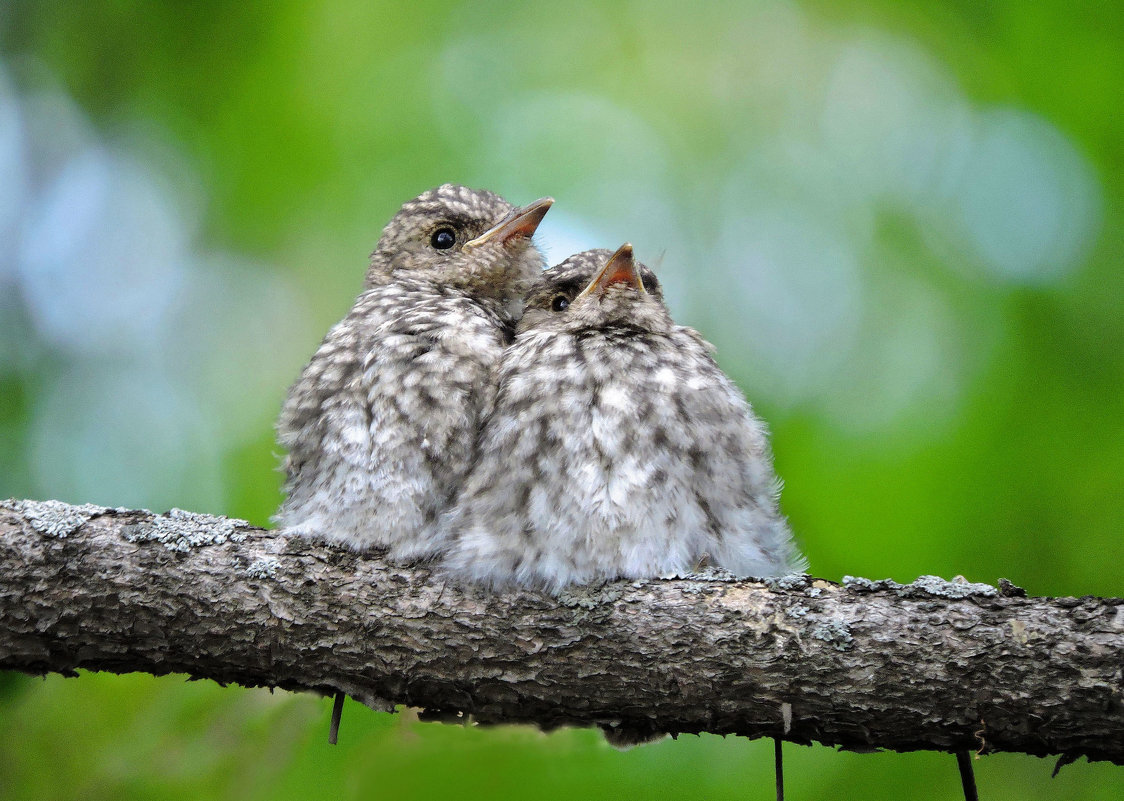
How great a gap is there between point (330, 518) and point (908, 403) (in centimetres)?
194

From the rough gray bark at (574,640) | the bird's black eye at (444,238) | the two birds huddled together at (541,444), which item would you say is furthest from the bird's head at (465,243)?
the rough gray bark at (574,640)

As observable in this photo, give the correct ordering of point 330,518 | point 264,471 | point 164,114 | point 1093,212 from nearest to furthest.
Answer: point 330,518
point 1093,212
point 264,471
point 164,114

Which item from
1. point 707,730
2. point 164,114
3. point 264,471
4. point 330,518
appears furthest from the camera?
point 164,114

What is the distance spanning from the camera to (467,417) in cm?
276

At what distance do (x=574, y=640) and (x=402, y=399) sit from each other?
806 millimetres

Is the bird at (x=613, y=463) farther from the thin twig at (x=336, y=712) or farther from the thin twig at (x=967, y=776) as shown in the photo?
the thin twig at (x=967, y=776)

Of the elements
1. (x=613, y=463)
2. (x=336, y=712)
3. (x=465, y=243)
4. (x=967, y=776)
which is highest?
(x=465, y=243)

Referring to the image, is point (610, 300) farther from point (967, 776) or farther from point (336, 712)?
point (967, 776)

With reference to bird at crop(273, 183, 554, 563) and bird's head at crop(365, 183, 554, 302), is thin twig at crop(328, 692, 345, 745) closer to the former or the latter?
bird at crop(273, 183, 554, 563)

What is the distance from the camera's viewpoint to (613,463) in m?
2.59

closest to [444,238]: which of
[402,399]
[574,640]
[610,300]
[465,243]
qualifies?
[465,243]

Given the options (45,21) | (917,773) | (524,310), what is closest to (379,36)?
(45,21)

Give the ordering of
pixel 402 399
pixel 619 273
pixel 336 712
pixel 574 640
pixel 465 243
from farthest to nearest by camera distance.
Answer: pixel 465 243, pixel 619 273, pixel 402 399, pixel 336 712, pixel 574 640

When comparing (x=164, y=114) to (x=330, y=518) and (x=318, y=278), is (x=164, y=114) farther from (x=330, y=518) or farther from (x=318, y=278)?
(x=330, y=518)
